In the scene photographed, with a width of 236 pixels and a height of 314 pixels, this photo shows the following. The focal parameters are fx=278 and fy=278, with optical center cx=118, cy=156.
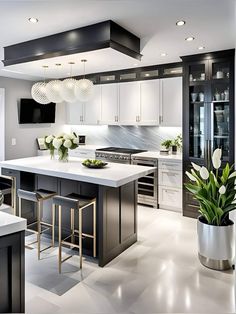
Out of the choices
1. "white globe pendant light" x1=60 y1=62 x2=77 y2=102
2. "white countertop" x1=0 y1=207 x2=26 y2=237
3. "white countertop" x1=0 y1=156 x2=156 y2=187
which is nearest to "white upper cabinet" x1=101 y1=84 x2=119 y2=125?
"white globe pendant light" x1=60 y1=62 x2=77 y2=102

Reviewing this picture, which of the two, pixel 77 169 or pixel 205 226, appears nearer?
pixel 205 226

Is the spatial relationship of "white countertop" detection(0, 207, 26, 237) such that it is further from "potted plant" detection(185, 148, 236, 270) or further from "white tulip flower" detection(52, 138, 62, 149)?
"white tulip flower" detection(52, 138, 62, 149)

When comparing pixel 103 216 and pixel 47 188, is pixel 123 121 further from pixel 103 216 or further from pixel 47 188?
pixel 103 216

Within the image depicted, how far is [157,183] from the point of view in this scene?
526 cm

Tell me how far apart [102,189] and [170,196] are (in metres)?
2.32

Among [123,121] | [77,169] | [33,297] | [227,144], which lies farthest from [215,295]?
[123,121]

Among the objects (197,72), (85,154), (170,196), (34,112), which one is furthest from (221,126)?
(34,112)

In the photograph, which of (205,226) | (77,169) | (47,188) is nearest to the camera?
(205,226)

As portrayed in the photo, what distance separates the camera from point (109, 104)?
614cm

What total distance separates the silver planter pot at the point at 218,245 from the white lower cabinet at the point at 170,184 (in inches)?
73.6

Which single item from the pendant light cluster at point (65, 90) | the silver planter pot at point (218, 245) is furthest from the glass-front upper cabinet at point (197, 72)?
the silver planter pot at point (218, 245)

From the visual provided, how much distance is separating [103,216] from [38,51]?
2.34 m

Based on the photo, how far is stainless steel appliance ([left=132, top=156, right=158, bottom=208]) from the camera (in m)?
5.26

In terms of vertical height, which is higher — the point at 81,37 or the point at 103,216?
the point at 81,37
